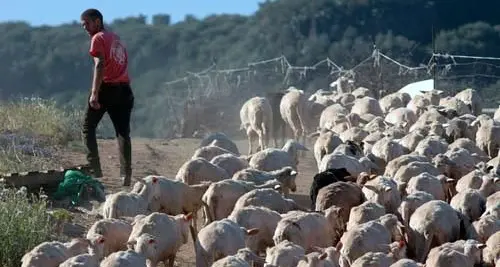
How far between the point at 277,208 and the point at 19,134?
806 cm

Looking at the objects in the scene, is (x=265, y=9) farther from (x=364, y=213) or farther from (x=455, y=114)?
(x=364, y=213)

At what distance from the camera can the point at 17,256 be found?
11227 mm

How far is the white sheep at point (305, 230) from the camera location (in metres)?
11.1

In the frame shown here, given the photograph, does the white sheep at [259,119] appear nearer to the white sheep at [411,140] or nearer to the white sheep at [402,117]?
the white sheep at [402,117]

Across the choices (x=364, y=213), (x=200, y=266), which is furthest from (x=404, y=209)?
(x=200, y=266)

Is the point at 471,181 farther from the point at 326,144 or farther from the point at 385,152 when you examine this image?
the point at 326,144

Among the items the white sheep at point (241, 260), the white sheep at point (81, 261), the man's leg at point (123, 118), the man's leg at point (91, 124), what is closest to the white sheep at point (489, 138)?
the man's leg at point (123, 118)

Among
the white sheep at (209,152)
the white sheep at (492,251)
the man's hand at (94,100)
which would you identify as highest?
the man's hand at (94,100)

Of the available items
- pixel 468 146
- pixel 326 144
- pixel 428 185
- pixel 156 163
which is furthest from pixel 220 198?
pixel 156 163

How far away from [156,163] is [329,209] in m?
7.38

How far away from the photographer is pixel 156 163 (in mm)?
19094

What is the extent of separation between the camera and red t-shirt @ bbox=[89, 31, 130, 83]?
48.3 feet

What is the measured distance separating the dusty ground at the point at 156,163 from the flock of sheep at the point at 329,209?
471 millimetres

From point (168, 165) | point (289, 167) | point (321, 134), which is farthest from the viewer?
point (168, 165)
